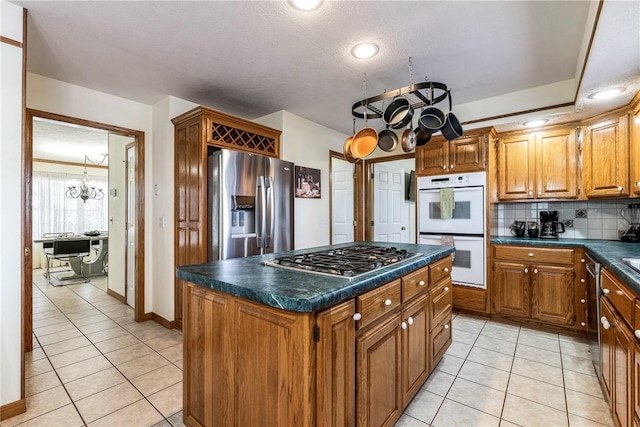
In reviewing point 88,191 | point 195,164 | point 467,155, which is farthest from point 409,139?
point 88,191

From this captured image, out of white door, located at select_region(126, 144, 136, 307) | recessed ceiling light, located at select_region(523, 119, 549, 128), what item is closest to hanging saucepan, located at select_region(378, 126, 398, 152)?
recessed ceiling light, located at select_region(523, 119, 549, 128)

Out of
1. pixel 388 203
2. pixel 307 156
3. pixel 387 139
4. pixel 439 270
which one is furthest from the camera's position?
pixel 388 203

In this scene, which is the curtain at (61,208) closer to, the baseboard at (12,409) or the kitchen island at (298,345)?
the baseboard at (12,409)

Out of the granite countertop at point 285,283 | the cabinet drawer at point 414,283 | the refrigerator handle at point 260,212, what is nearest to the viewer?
the granite countertop at point 285,283

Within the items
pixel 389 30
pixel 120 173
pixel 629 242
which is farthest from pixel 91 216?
pixel 629 242

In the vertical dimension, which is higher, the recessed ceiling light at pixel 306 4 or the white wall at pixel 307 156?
the recessed ceiling light at pixel 306 4

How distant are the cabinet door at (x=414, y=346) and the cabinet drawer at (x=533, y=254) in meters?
1.77

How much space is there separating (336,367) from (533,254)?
281cm

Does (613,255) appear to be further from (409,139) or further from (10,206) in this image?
(10,206)

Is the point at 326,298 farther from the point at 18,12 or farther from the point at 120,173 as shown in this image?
the point at 120,173

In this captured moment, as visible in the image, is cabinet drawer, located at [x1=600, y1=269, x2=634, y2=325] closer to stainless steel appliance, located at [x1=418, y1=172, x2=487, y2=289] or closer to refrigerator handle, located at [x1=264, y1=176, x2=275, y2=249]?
stainless steel appliance, located at [x1=418, y1=172, x2=487, y2=289]

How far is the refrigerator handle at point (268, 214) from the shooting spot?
303 cm

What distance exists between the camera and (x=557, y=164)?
3.05 meters

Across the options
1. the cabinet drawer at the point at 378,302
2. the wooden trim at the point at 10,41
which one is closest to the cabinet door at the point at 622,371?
the cabinet drawer at the point at 378,302
